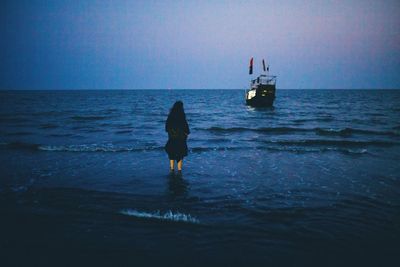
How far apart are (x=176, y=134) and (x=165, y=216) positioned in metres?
3.48

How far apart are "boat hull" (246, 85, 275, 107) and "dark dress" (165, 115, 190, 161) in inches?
1470

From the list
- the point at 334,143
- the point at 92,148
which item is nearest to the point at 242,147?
the point at 334,143

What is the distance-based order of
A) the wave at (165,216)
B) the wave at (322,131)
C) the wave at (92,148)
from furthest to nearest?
the wave at (322,131)
the wave at (92,148)
the wave at (165,216)

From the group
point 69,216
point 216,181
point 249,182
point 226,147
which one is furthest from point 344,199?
point 226,147

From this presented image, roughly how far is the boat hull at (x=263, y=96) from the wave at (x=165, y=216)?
40547 millimetres

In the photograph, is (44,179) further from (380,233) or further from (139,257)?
(380,233)

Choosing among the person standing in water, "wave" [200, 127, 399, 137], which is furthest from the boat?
the person standing in water

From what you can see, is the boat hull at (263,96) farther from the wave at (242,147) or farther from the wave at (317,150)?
the wave at (317,150)

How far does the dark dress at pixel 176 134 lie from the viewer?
27.1ft

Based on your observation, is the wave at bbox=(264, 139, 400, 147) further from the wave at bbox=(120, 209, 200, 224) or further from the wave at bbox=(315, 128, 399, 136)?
the wave at bbox=(120, 209, 200, 224)

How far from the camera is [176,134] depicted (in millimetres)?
8367

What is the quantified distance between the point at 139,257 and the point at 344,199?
508cm

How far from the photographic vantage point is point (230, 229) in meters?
4.77

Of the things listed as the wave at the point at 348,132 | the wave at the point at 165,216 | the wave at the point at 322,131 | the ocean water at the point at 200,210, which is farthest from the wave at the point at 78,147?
the wave at the point at 348,132
